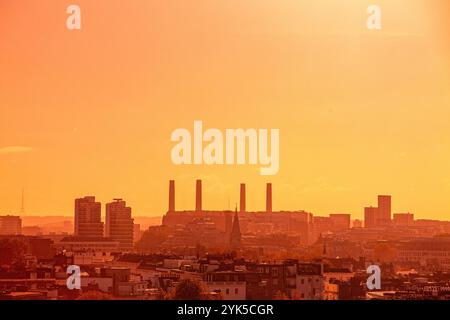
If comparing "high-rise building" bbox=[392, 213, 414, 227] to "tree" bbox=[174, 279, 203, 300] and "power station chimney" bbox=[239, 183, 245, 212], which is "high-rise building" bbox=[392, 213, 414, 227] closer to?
"power station chimney" bbox=[239, 183, 245, 212]

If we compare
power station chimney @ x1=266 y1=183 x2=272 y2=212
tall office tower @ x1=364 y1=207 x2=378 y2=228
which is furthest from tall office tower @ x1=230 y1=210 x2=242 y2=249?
power station chimney @ x1=266 y1=183 x2=272 y2=212

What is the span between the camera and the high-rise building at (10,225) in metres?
56.3

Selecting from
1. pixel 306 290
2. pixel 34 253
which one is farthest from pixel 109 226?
pixel 306 290

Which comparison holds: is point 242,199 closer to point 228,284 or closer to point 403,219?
point 403,219

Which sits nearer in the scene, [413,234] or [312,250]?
[312,250]

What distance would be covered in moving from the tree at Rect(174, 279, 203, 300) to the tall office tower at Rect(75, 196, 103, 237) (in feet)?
68.9

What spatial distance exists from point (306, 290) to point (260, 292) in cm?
258

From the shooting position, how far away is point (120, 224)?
203 ft

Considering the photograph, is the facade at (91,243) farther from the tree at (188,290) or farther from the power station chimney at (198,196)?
the tree at (188,290)

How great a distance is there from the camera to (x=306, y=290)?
34000 mm

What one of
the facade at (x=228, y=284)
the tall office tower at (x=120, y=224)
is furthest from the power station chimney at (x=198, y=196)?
the facade at (x=228, y=284)

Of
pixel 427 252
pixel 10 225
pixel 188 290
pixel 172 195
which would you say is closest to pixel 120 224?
pixel 10 225

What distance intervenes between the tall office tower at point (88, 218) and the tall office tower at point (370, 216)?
A: 1012 cm
